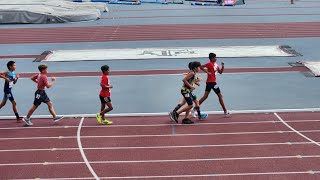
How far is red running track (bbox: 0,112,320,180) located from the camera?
8.82 m

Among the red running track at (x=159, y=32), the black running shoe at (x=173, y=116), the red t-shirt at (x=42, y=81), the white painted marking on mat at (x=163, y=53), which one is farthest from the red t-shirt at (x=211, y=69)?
the red running track at (x=159, y=32)

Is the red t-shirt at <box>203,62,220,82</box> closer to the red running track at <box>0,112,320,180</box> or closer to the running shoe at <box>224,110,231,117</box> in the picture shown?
the running shoe at <box>224,110,231,117</box>

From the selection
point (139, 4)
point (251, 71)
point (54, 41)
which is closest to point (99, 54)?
point (54, 41)

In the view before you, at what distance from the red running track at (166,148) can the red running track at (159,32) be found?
12743mm

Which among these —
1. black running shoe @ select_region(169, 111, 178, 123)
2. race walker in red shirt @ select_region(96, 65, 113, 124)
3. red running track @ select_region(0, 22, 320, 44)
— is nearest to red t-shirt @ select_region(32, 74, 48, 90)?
race walker in red shirt @ select_region(96, 65, 113, 124)

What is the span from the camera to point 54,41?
2369 centimetres

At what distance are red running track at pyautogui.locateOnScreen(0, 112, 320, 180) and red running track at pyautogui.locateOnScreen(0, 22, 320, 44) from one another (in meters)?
12.7

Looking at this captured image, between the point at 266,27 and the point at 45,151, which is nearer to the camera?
the point at 45,151

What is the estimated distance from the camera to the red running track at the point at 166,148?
8820 millimetres

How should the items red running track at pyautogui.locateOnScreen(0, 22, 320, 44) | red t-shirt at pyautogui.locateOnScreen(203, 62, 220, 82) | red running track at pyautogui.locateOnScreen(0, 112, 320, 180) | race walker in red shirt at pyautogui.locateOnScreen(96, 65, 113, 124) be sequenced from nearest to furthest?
red running track at pyautogui.locateOnScreen(0, 112, 320, 180) → race walker in red shirt at pyautogui.locateOnScreen(96, 65, 113, 124) → red t-shirt at pyautogui.locateOnScreen(203, 62, 220, 82) → red running track at pyautogui.locateOnScreen(0, 22, 320, 44)

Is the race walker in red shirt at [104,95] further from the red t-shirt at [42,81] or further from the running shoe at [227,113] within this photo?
the running shoe at [227,113]

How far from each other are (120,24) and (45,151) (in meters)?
20.3

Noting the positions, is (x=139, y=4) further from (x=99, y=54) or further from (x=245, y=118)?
(x=245, y=118)

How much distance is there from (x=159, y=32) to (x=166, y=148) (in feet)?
54.7
